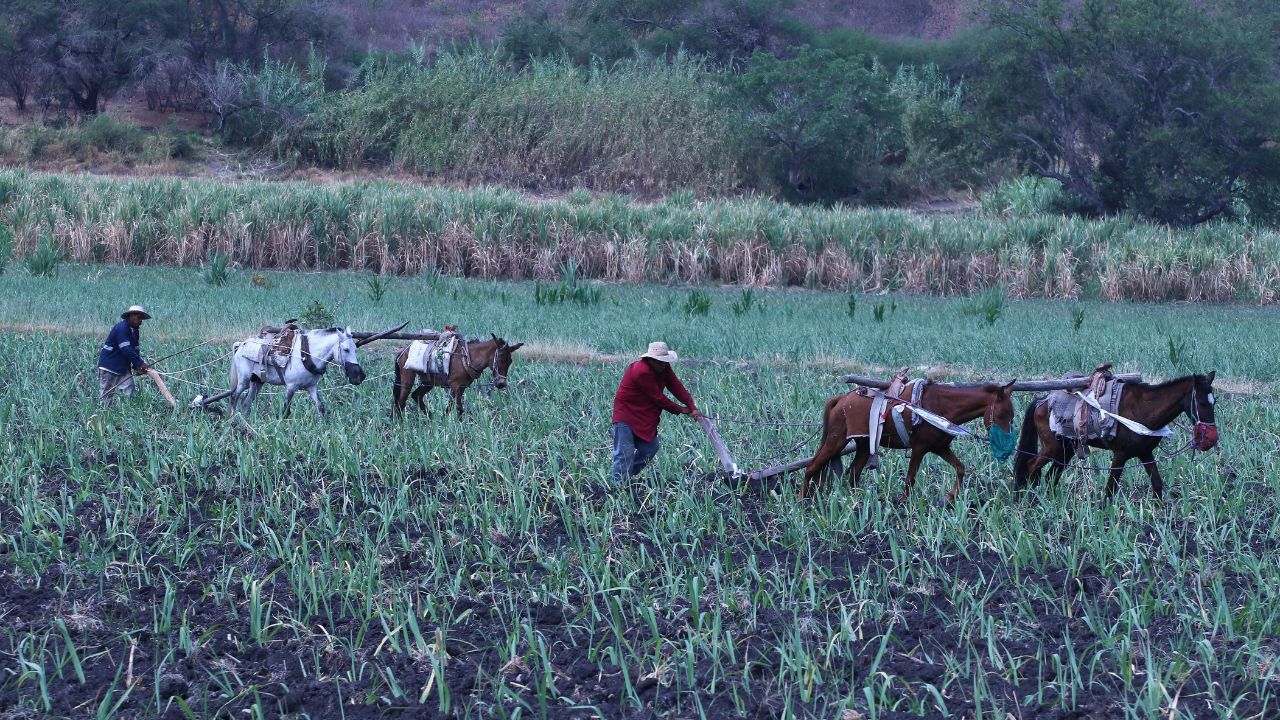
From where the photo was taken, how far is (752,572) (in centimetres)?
699

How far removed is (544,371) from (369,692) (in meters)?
8.97

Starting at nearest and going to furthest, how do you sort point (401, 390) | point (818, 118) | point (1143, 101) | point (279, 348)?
point (279, 348) → point (401, 390) → point (1143, 101) → point (818, 118)

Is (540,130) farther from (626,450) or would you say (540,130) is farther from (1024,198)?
(626,450)

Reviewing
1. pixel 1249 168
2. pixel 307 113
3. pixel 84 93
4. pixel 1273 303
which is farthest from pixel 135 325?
pixel 84 93

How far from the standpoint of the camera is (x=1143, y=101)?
110 ft

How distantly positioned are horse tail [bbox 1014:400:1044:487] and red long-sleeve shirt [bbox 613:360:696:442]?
212 centimetres

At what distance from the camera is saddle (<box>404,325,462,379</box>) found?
1115 centimetres

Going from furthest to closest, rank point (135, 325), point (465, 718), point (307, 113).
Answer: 1. point (307, 113)
2. point (135, 325)
3. point (465, 718)

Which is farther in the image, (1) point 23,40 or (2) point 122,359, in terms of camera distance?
(1) point 23,40

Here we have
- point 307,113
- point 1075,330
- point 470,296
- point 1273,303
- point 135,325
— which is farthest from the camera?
point 307,113

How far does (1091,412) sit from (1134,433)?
0.28 m

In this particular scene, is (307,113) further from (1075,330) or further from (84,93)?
(1075,330)

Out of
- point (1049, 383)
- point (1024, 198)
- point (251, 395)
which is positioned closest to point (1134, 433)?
point (1049, 383)

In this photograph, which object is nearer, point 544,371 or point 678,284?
point 544,371
